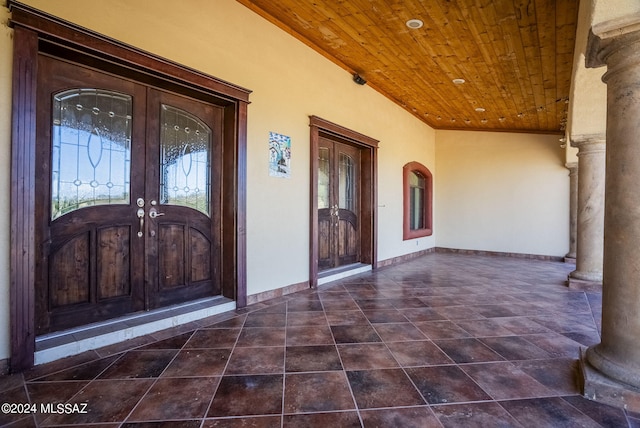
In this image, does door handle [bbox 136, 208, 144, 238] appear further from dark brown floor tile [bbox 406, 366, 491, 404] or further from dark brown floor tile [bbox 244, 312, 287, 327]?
dark brown floor tile [bbox 406, 366, 491, 404]

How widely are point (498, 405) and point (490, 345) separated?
87 centimetres

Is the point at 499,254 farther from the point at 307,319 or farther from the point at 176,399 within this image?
the point at 176,399

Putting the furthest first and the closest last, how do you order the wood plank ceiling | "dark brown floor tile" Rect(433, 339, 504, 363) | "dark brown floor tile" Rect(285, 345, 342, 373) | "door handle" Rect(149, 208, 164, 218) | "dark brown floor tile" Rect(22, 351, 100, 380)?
the wood plank ceiling, "door handle" Rect(149, 208, 164, 218), "dark brown floor tile" Rect(433, 339, 504, 363), "dark brown floor tile" Rect(285, 345, 342, 373), "dark brown floor tile" Rect(22, 351, 100, 380)

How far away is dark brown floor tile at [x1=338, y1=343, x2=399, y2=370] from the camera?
2.25m

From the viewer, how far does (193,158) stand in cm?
333

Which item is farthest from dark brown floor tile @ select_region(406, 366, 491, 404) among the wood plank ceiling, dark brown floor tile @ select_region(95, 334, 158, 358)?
the wood plank ceiling

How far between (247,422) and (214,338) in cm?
117

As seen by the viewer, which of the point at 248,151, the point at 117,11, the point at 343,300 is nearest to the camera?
the point at 117,11

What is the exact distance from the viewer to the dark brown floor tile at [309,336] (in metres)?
2.64

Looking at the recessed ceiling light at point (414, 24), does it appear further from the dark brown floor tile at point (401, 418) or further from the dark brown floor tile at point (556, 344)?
the dark brown floor tile at point (401, 418)

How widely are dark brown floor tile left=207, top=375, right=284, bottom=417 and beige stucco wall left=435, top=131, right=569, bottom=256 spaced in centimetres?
729

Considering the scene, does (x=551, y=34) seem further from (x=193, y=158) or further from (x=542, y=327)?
(x=193, y=158)

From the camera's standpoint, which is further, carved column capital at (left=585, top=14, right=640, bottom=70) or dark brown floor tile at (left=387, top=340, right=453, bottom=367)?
dark brown floor tile at (left=387, top=340, right=453, bottom=367)

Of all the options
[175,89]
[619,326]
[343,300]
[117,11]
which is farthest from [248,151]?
[619,326]
